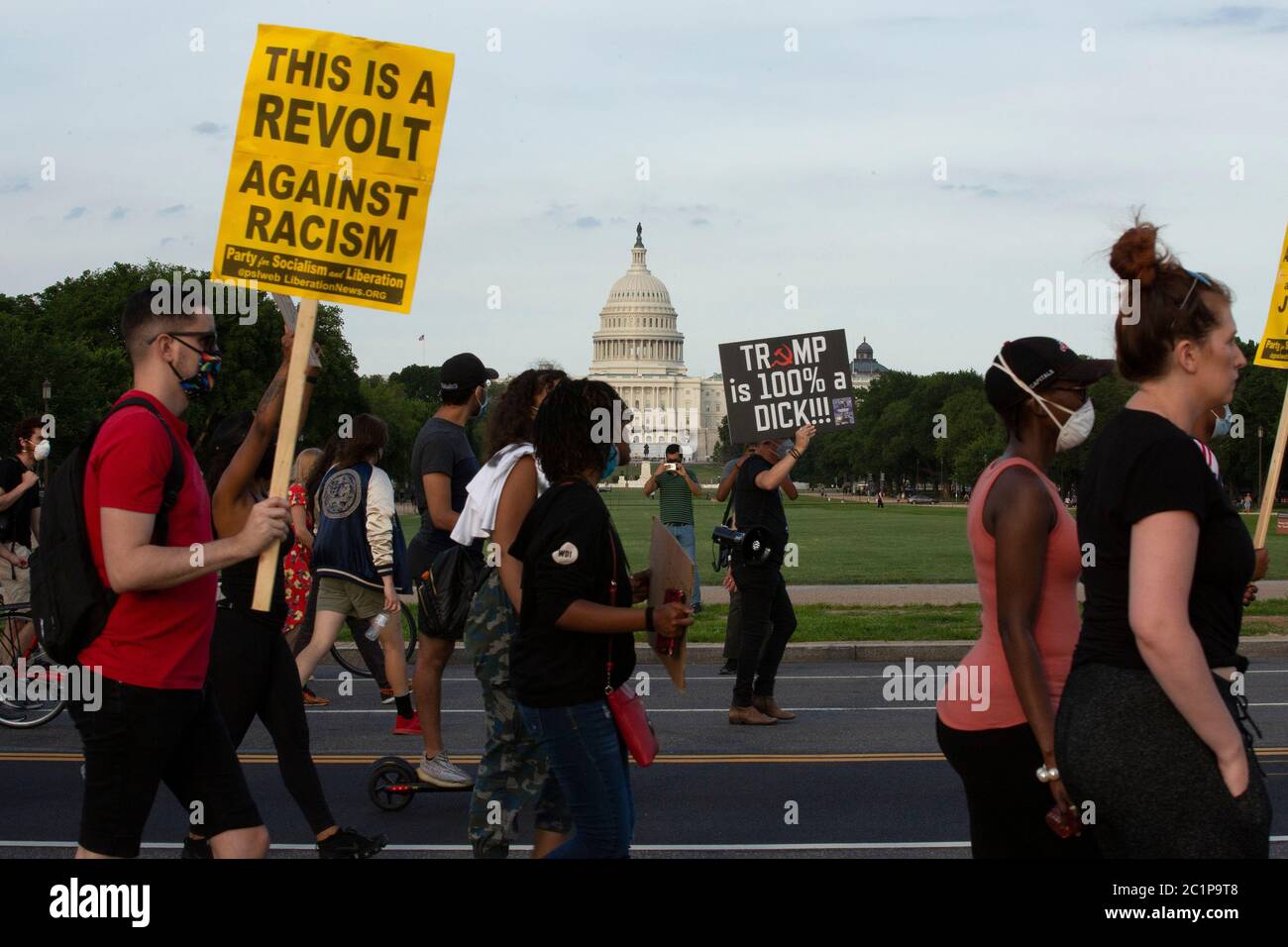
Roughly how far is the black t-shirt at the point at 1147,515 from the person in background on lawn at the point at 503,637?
2.48 m

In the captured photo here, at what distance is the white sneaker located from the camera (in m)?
7.72

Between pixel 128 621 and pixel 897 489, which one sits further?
pixel 897 489

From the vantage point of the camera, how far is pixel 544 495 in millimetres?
4906

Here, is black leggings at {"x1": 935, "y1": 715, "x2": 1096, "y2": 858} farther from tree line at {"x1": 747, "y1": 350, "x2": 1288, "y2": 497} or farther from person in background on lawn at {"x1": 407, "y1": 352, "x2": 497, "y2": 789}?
tree line at {"x1": 747, "y1": 350, "x2": 1288, "y2": 497}

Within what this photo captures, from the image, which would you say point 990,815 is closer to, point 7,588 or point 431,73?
point 431,73

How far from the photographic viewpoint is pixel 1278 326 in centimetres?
732

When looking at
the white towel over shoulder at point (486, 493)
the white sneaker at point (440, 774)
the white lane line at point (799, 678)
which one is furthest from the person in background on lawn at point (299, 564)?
the white towel over shoulder at point (486, 493)

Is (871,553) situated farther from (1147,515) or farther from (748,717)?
(1147,515)

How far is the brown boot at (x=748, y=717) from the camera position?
10297 mm

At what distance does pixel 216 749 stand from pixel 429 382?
176 metres

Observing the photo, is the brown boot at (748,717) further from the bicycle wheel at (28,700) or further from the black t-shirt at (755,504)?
the bicycle wheel at (28,700)

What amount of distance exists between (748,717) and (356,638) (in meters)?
2.44
